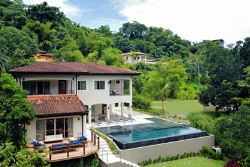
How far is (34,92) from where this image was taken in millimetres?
22047

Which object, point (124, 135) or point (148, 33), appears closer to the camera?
point (124, 135)

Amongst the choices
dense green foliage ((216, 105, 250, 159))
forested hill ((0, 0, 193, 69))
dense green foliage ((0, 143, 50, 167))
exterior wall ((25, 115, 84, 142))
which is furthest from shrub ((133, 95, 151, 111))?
dense green foliage ((0, 143, 50, 167))

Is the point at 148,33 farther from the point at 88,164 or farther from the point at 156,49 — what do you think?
the point at 88,164

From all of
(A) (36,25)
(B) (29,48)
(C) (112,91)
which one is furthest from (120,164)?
(A) (36,25)

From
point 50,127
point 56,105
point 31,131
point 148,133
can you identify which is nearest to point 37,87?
point 56,105

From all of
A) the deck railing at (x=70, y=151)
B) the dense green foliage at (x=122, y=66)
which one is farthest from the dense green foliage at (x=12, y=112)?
the deck railing at (x=70, y=151)

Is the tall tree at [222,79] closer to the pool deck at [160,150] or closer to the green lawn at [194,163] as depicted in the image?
the pool deck at [160,150]

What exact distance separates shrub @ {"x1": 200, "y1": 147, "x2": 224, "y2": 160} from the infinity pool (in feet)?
4.38

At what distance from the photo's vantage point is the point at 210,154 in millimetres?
22406

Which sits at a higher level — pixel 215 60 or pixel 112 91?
pixel 215 60

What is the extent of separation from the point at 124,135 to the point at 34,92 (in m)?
8.40

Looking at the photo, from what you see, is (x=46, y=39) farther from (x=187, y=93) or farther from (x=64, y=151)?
(x=64, y=151)

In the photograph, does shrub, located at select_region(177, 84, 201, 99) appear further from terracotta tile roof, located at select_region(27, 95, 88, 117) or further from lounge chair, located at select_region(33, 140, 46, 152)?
lounge chair, located at select_region(33, 140, 46, 152)

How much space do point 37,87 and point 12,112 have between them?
699 cm
